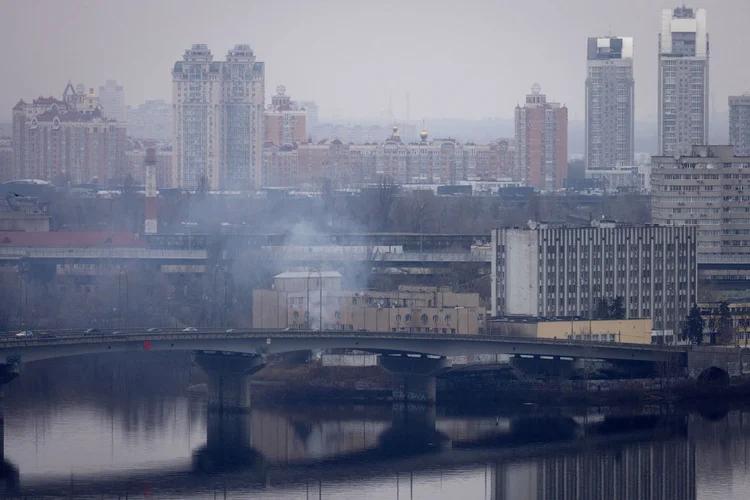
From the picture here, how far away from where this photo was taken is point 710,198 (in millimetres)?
35656

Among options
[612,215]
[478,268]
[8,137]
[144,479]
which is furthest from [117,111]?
[144,479]

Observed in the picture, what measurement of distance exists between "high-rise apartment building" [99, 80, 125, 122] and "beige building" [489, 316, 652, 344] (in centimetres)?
6816

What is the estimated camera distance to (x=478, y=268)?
33156 mm

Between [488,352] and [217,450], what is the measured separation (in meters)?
4.28

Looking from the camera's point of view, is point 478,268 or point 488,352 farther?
point 478,268

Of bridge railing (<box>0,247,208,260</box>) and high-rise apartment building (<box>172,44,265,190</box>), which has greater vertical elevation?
high-rise apartment building (<box>172,44,265,190</box>)

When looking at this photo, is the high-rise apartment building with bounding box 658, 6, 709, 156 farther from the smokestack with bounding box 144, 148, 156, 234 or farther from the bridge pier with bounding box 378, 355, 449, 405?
the bridge pier with bounding box 378, 355, 449, 405

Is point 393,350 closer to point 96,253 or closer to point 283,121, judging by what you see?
point 96,253

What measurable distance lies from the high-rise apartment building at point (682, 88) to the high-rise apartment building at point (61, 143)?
1860 cm

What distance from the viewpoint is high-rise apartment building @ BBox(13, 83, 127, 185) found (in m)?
69.8

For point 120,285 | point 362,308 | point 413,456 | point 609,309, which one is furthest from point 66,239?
point 413,456

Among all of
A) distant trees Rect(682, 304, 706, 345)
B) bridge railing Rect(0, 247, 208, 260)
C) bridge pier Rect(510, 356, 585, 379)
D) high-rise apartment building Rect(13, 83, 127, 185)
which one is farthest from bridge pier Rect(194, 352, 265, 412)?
high-rise apartment building Rect(13, 83, 127, 185)

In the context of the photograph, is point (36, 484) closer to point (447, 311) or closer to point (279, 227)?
point (447, 311)

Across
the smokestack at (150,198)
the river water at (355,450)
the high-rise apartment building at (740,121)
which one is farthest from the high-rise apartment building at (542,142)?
the river water at (355,450)
